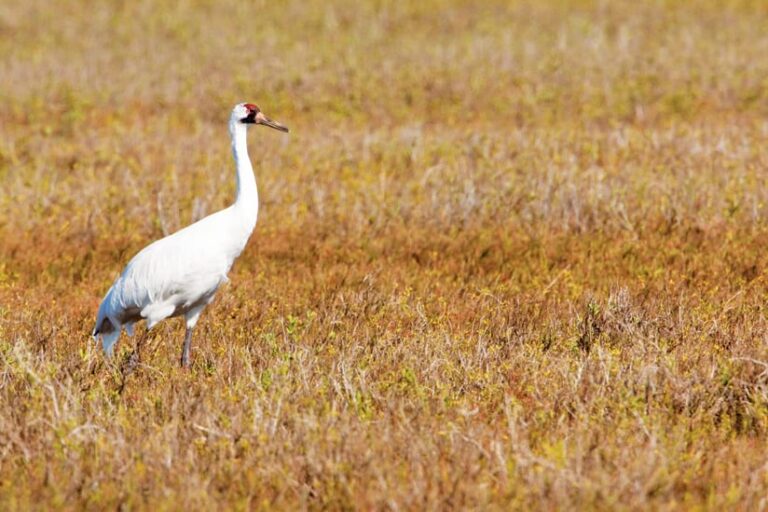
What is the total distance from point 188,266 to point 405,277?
8.30 ft

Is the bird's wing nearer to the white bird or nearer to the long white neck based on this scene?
the white bird

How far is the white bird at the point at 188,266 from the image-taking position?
7043 mm

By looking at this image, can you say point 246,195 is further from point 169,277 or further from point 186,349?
point 186,349

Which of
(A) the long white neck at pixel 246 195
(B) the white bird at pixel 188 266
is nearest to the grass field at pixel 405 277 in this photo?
(B) the white bird at pixel 188 266

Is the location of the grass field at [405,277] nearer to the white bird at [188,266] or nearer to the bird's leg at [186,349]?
the bird's leg at [186,349]

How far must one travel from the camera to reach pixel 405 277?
30.0 ft

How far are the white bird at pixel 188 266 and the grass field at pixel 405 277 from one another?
0.92ft

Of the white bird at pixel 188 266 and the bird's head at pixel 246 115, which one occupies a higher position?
the bird's head at pixel 246 115

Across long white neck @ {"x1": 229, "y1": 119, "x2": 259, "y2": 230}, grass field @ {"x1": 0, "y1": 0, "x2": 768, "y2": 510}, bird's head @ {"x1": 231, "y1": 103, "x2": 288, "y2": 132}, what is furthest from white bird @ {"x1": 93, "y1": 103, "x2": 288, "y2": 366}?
grass field @ {"x1": 0, "y1": 0, "x2": 768, "y2": 510}

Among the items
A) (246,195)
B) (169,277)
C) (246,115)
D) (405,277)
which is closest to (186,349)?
(169,277)

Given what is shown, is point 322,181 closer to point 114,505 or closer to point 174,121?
point 174,121

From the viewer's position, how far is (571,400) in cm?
590

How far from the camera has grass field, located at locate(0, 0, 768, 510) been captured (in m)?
5.05

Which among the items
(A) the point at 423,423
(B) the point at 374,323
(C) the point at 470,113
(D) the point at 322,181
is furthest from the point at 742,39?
(A) the point at 423,423
